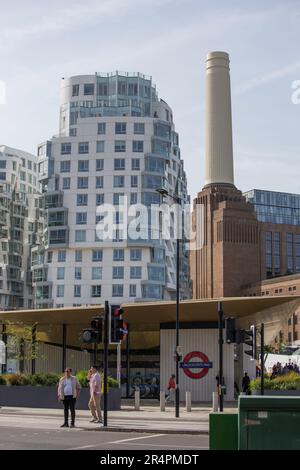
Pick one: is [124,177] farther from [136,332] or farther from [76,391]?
[76,391]

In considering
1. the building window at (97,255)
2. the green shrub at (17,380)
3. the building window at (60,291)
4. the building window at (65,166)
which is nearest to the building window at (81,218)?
the building window at (97,255)

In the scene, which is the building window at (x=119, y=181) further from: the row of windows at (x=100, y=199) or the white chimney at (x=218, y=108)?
the white chimney at (x=218, y=108)

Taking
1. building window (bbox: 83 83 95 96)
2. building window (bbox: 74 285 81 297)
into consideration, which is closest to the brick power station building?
building window (bbox: 83 83 95 96)

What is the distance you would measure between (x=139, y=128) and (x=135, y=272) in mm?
21836

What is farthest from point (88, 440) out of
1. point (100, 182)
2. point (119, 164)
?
point (100, 182)

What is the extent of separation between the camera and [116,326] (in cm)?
2691

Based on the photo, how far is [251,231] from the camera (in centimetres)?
13862

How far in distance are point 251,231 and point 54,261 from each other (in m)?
36.6

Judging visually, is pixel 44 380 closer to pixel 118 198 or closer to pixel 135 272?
pixel 135 272

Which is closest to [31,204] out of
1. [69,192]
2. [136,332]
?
[69,192]

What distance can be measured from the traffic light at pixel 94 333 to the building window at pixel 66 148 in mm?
96577

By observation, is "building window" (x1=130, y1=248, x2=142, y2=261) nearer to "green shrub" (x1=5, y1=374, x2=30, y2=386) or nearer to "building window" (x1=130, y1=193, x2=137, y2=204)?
"building window" (x1=130, y1=193, x2=137, y2=204)

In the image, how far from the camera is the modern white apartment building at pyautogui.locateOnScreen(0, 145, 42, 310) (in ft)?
454

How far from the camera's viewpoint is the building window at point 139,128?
12062 centimetres
